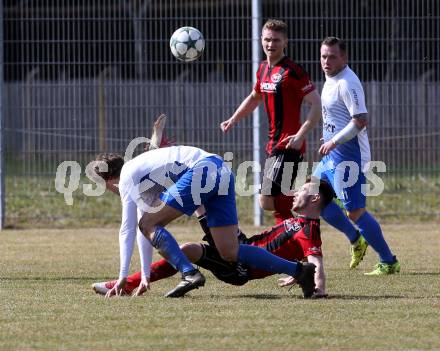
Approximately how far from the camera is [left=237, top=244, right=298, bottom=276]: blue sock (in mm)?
7750

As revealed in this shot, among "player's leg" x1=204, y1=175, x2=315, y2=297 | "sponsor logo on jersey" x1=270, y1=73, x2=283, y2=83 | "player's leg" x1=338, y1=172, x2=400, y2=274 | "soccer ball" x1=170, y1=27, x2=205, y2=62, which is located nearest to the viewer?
"player's leg" x1=204, y1=175, x2=315, y2=297

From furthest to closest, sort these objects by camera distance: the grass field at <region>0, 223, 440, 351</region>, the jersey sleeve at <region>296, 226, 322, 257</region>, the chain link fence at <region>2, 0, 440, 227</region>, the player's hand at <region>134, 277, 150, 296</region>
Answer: the chain link fence at <region>2, 0, 440, 227</region> → the jersey sleeve at <region>296, 226, 322, 257</region> → the player's hand at <region>134, 277, 150, 296</region> → the grass field at <region>0, 223, 440, 351</region>

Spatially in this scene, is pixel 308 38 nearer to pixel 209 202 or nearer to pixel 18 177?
pixel 18 177

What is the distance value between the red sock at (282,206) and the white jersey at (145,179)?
1818mm

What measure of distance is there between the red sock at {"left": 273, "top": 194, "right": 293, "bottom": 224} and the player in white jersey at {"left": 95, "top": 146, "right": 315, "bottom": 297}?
1590 mm

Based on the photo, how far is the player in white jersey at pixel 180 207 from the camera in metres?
7.51

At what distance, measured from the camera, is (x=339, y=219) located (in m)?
9.78

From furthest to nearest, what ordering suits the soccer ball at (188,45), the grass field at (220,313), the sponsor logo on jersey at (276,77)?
the soccer ball at (188,45) < the sponsor logo on jersey at (276,77) < the grass field at (220,313)

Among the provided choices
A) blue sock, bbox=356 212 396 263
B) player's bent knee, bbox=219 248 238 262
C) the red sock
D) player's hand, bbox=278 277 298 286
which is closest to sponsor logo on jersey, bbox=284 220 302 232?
player's hand, bbox=278 277 298 286

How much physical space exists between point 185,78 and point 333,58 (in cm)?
585

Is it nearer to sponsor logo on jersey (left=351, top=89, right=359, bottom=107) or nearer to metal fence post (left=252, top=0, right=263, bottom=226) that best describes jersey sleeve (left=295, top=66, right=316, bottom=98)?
sponsor logo on jersey (left=351, top=89, right=359, bottom=107)

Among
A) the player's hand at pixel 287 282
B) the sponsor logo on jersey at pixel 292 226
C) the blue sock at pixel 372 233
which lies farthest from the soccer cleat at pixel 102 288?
the blue sock at pixel 372 233

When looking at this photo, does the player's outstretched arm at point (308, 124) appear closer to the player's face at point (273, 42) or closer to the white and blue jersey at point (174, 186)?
the player's face at point (273, 42)

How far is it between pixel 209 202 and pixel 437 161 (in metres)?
7.85
